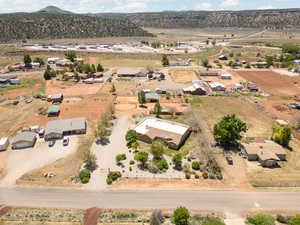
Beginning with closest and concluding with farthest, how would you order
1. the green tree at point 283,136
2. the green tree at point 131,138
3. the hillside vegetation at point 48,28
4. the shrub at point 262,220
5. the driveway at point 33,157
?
the shrub at point 262,220, the driveway at point 33,157, the green tree at point 283,136, the green tree at point 131,138, the hillside vegetation at point 48,28

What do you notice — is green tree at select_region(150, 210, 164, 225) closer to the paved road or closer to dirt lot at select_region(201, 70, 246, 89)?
the paved road

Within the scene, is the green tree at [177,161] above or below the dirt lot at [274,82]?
below

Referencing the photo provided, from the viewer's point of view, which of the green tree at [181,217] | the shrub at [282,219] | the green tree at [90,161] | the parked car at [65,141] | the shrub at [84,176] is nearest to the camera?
the green tree at [181,217]

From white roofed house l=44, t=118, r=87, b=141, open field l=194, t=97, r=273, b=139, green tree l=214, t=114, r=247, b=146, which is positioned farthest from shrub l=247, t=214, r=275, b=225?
white roofed house l=44, t=118, r=87, b=141

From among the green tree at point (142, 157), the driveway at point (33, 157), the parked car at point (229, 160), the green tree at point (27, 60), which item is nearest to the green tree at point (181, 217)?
the green tree at point (142, 157)

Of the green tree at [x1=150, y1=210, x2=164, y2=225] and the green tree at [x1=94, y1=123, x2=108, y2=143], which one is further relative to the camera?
the green tree at [x1=94, y1=123, x2=108, y2=143]

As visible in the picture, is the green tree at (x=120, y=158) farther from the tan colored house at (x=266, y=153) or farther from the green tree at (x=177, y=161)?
the tan colored house at (x=266, y=153)
